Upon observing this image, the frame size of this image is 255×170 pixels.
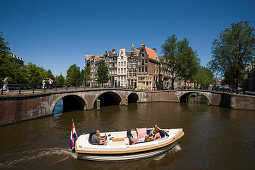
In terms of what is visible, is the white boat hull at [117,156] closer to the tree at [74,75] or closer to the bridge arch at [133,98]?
the bridge arch at [133,98]

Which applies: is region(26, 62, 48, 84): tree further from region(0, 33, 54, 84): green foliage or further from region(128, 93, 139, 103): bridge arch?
region(128, 93, 139, 103): bridge arch

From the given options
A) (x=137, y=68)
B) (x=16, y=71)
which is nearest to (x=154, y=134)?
(x=16, y=71)

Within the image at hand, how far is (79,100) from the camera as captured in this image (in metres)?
27.4

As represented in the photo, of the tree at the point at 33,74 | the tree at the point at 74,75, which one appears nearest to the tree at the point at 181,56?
the tree at the point at 74,75

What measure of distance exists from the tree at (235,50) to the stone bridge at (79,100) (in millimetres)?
4676

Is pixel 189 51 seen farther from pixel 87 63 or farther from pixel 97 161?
pixel 87 63

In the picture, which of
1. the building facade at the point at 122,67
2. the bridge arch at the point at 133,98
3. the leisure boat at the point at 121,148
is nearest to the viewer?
the leisure boat at the point at 121,148

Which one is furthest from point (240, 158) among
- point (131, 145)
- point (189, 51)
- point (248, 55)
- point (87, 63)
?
point (87, 63)

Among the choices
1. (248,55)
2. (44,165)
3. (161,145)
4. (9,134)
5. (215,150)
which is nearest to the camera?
(44,165)

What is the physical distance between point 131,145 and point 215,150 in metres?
6.98

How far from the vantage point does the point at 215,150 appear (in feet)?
38.5

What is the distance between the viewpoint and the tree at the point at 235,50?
29859 mm

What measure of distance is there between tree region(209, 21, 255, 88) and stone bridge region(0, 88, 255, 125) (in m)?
4.68

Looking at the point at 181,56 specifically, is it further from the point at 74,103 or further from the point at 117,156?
the point at 117,156
